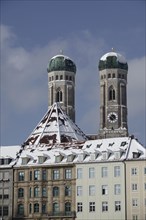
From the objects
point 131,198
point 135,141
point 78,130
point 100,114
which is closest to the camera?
point 131,198

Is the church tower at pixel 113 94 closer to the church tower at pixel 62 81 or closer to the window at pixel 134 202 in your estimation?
the church tower at pixel 62 81

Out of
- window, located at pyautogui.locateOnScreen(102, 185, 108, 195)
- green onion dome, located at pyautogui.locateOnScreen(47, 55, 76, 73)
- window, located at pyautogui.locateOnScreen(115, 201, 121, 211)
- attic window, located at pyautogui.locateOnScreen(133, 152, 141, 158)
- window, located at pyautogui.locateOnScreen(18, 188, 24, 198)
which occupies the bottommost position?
window, located at pyautogui.locateOnScreen(115, 201, 121, 211)

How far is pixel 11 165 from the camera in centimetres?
10519

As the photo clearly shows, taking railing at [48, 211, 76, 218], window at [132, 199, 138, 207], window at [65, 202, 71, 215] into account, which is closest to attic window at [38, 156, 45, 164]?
window at [65, 202, 71, 215]

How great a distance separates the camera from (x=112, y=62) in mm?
180000

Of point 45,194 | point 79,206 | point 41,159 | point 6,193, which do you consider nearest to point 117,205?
point 79,206

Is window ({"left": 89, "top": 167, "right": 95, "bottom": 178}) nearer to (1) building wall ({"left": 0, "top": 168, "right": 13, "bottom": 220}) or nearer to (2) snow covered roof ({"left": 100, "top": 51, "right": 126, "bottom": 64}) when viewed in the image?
(1) building wall ({"left": 0, "top": 168, "right": 13, "bottom": 220})

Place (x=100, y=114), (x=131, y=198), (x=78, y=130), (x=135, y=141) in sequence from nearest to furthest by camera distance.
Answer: (x=131, y=198) → (x=135, y=141) → (x=78, y=130) → (x=100, y=114)

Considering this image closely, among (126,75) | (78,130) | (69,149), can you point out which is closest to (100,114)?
(126,75)

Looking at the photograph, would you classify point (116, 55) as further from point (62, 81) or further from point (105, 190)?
point (105, 190)

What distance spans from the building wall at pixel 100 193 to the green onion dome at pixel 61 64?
280ft

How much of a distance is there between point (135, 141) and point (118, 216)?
12.5 metres

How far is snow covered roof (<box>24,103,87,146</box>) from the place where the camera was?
369 feet

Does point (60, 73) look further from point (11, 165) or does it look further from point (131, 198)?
point (131, 198)
